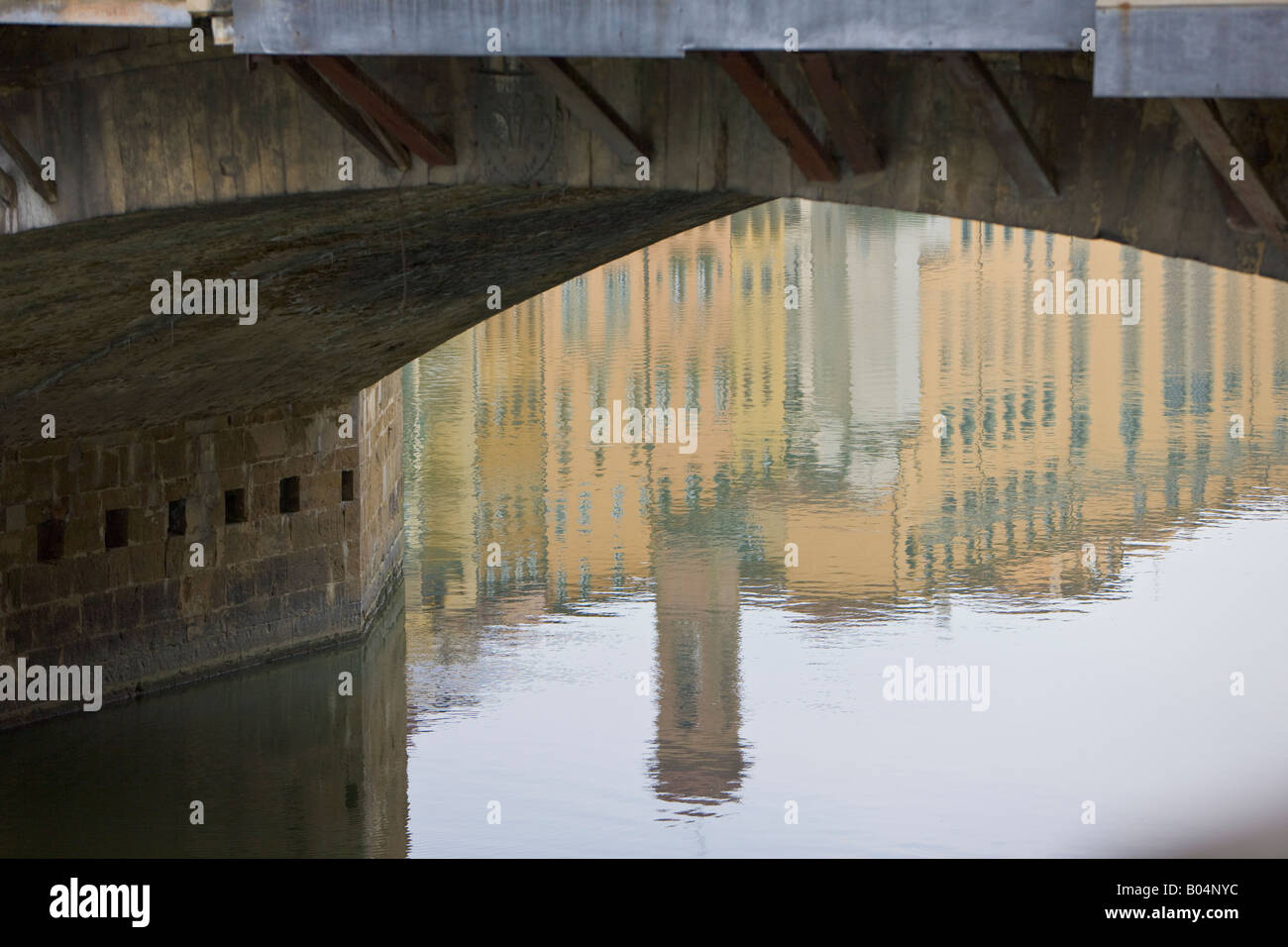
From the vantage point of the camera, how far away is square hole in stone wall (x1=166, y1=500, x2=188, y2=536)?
11.5 meters

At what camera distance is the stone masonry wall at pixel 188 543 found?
1064 cm

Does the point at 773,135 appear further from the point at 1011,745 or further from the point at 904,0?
the point at 1011,745

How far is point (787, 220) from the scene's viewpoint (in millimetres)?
33781

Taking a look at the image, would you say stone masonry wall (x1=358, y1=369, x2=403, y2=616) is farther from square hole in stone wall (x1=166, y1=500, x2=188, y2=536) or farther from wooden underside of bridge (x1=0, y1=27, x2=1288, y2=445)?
wooden underside of bridge (x1=0, y1=27, x2=1288, y2=445)

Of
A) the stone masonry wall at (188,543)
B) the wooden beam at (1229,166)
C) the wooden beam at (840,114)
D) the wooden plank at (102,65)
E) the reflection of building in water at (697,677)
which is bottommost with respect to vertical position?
the reflection of building in water at (697,677)

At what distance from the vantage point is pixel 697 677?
12.2 m

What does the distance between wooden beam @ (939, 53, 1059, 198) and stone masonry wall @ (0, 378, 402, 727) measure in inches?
268

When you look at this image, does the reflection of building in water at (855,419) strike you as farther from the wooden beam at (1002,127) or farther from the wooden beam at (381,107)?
the wooden beam at (1002,127)

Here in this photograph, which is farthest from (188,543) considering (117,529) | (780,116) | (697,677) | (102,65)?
(780,116)

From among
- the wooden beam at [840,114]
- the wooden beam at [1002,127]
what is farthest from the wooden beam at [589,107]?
the wooden beam at [1002,127]

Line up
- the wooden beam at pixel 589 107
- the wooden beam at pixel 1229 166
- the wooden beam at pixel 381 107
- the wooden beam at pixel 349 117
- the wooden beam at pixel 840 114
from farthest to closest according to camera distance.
A: the wooden beam at pixel 349 117, the wooden beam at pixel 381 107, the wooden beam at pixel 589 107, the wooden beam at pixel 840 114, the wooden beam at pixel 1229 166
